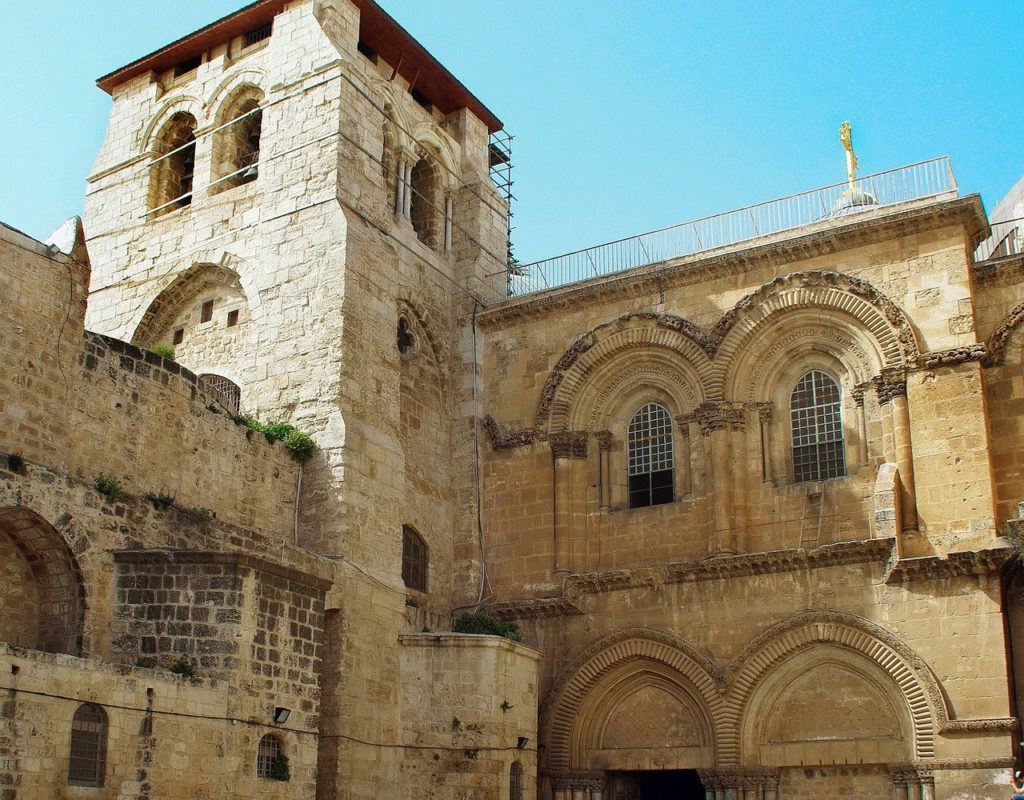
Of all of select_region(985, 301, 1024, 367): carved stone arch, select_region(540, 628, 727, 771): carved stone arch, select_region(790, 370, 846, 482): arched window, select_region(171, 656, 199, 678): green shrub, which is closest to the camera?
select_region(171, 656, 199, 678): green shrub

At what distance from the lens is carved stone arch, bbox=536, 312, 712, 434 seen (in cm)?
2131

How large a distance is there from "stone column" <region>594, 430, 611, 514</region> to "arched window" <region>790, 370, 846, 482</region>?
10.0 ft

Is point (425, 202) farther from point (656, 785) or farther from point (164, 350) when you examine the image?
point (656, 785)

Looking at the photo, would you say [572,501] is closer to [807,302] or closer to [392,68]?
[807,302]

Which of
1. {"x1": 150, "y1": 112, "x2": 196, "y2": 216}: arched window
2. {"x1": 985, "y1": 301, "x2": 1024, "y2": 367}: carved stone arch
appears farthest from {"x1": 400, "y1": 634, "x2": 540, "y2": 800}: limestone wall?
{"x1": 150, "y1": 112, "x2": 196, "y2": 216}: arched window

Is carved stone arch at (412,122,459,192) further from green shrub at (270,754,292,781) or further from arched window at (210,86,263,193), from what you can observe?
green shrub at (270,754,292,781)

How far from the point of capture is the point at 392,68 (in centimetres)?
2445

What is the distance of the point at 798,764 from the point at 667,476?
16.0ft

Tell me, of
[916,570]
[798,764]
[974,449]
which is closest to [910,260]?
[974,449]

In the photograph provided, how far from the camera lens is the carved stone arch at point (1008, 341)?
1891 centimetres

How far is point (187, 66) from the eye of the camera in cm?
2522

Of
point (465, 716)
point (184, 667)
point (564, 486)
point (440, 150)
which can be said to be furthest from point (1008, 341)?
point (184, 667)

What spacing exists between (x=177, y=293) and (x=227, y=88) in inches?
154

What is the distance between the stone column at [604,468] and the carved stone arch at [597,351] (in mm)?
623
